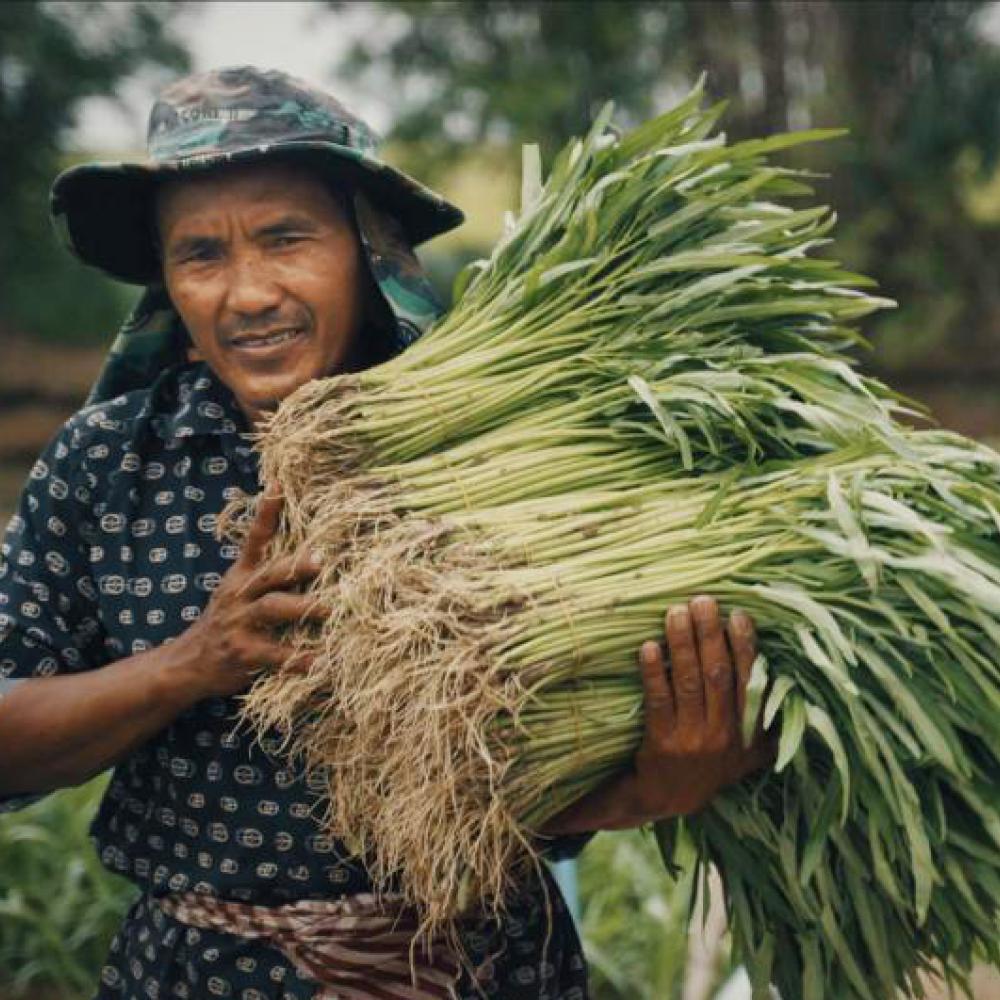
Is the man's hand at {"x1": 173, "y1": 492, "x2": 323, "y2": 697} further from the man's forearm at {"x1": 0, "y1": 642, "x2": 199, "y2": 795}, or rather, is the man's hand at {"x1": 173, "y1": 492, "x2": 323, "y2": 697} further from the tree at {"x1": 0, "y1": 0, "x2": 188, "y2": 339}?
the tree at {"x1": 0, "y1": 0, "x2": 188, "y2": 339}

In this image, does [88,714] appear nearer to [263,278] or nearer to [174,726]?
[174,726]

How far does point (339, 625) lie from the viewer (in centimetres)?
177

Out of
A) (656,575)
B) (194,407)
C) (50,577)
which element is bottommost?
(656,575)

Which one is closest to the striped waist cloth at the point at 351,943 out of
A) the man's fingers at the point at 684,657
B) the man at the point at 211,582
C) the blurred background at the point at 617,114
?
the man at the point at 211,582

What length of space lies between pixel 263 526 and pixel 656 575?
513 mm

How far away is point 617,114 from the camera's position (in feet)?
31.9

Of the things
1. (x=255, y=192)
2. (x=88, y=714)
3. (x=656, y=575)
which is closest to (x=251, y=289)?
(x=255, y=192)

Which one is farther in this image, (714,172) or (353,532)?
(714,172)

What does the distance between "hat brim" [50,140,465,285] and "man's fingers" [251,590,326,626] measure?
66cm

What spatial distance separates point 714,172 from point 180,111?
780 millimetres

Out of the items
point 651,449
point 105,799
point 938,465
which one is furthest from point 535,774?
point 105,799

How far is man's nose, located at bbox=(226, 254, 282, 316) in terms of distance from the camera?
2.08 m

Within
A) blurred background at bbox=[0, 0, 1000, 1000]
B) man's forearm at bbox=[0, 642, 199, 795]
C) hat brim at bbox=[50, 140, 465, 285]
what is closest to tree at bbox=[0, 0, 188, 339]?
blurred background at bbox=[0, 0, 1000, 1000]

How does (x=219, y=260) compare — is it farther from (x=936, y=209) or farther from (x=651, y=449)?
(x=936, y=209)
